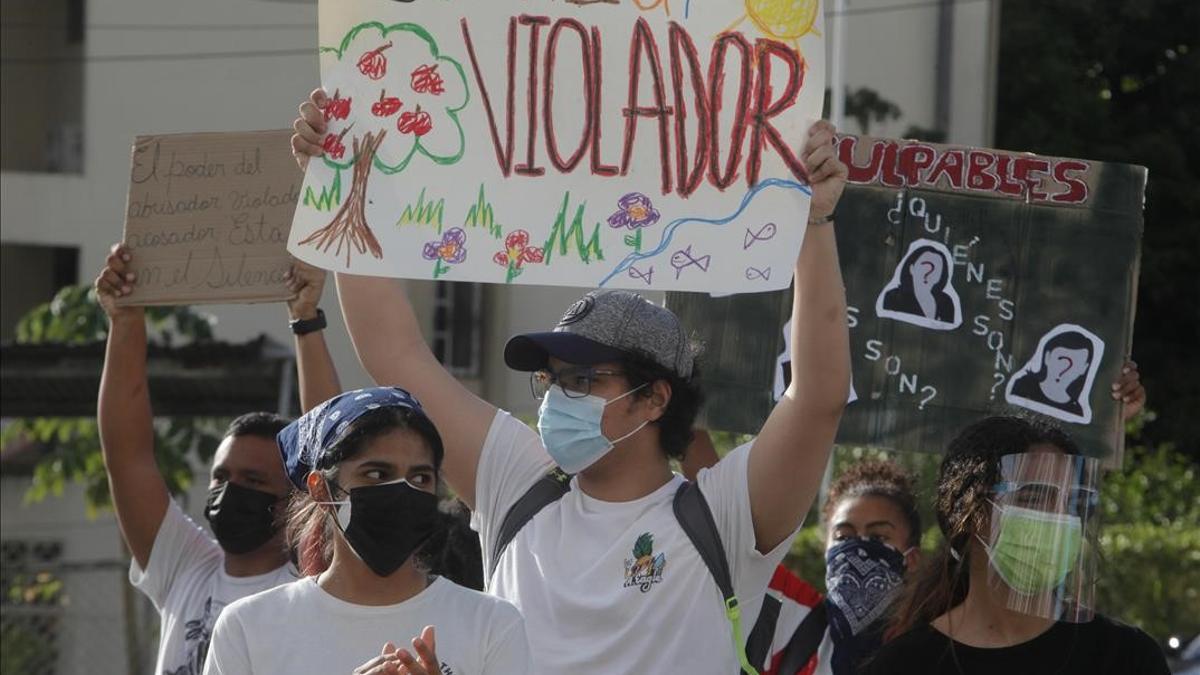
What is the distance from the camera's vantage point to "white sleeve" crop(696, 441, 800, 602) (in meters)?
3.60

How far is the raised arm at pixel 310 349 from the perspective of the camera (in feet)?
14.7

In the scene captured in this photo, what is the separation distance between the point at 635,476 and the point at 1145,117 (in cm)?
2091

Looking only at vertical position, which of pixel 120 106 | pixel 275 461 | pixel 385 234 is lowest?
pixel 275 461

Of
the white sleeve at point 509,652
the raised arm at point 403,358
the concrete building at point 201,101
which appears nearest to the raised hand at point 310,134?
the raised arm at point 403,358

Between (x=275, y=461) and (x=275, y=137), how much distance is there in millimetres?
861

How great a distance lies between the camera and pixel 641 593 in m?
3.52

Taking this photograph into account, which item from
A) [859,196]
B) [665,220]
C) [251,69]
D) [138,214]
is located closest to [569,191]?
[665,220]

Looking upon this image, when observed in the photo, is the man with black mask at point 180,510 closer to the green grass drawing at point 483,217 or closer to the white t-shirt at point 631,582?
the green grass drawing at point 483,217

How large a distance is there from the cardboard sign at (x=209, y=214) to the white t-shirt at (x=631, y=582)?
1.46 m

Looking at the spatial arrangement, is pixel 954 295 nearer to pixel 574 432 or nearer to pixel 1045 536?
pixel 1045 536

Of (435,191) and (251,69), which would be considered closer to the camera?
(435,191)

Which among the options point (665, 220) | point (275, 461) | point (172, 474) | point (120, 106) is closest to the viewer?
point (665, 220)

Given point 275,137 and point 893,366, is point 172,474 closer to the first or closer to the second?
point 275,137

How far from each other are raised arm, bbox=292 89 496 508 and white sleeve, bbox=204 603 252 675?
813mm
